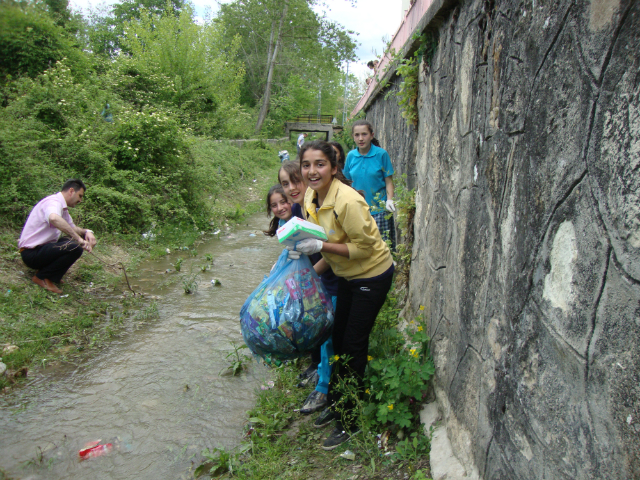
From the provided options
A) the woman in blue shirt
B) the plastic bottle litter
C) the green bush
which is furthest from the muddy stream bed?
the green bush

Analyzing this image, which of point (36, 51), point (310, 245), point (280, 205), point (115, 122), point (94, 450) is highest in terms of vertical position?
point (36, 51)

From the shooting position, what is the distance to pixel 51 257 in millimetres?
4562

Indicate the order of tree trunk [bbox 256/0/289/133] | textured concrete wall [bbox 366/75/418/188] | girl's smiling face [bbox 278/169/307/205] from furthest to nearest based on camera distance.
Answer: tree trunk [bbox 256/0/289/133]
textured concrete wall [bbox 366/75/418/188]
girl's smiling face [bbox 278/169/307/205]

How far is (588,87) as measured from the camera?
106 cm

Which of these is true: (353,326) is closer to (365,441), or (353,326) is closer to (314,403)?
(365,441)

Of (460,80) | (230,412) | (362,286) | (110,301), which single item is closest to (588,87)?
(460,80)

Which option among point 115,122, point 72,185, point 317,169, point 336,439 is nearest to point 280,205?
point 317,169

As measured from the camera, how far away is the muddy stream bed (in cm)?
253

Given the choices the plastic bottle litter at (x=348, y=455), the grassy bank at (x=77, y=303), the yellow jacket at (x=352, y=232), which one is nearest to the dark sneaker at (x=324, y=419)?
the plastic bottle litter at (x=348, y=455)

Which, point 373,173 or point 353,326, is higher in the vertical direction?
point 373,173

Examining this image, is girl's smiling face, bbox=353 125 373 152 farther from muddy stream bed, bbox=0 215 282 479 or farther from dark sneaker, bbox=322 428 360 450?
dark sneaker, bbox=322 428 360 450

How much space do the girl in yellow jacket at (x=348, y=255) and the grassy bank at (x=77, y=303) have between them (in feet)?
8.14

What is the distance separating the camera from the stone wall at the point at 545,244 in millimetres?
934

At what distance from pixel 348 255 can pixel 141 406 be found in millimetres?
1893
